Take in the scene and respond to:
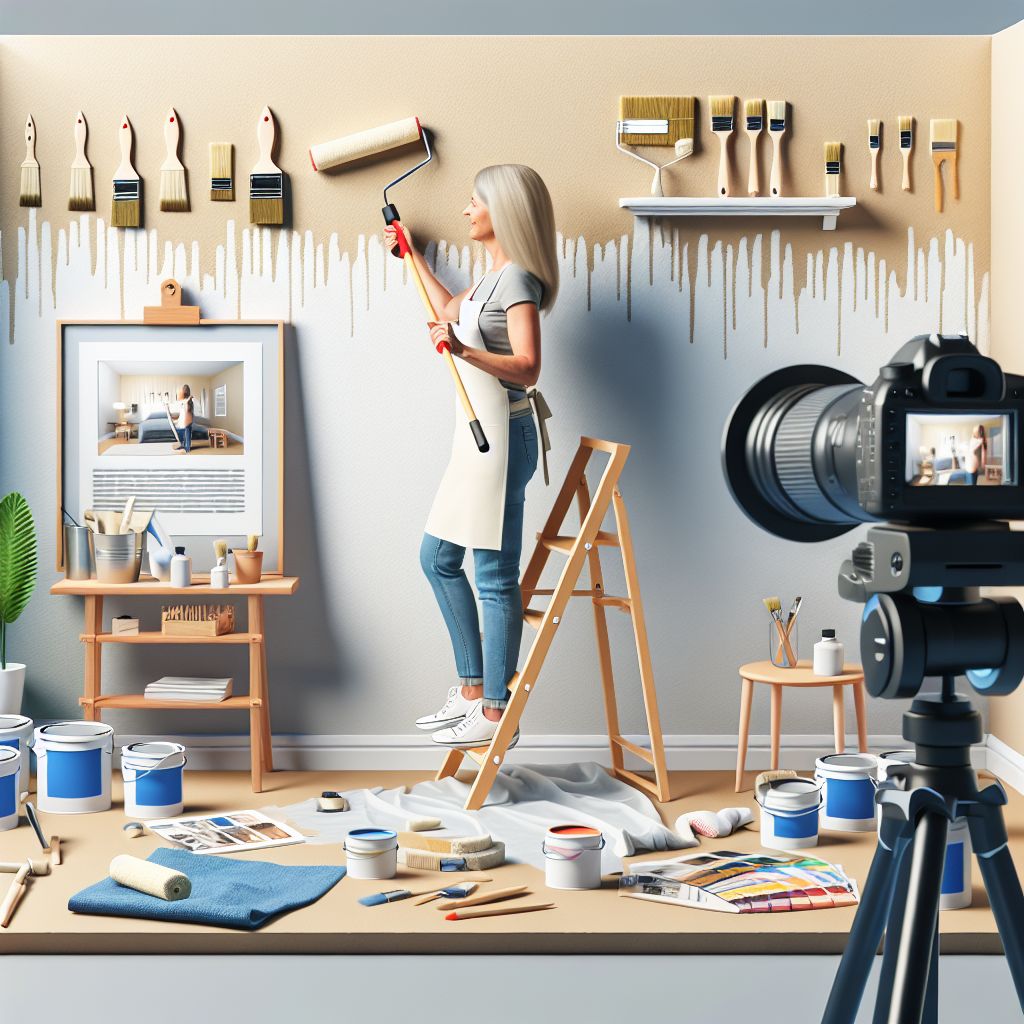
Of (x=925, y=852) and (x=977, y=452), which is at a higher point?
(x=977, y=452)

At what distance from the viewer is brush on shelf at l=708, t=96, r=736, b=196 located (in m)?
3.96

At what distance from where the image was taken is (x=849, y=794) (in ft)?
11.1

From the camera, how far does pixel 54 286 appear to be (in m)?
4.05

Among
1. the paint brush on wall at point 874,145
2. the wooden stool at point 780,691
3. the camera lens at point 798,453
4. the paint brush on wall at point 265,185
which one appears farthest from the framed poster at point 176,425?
the camera lens at point 798,453

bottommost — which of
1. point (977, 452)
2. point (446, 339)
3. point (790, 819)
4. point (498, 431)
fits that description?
point (790, 819)

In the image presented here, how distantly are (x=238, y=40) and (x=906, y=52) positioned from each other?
2.12 m

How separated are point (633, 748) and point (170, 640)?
4.77 ft

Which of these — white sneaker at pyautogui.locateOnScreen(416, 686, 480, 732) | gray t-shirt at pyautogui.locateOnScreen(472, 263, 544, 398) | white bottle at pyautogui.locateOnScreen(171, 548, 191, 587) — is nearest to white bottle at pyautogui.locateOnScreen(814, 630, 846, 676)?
white sneaker at pyautogui.locateOnScreen(416, 686, 480, 732)

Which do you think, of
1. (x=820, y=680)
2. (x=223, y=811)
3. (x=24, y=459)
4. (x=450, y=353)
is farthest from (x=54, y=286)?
(x=820, y=680)

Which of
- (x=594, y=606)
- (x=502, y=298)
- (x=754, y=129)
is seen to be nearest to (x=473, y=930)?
(x=594, y=606)

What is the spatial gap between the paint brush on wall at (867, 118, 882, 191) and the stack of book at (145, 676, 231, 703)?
259cm

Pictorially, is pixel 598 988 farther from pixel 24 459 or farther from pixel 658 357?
pixel 24 459

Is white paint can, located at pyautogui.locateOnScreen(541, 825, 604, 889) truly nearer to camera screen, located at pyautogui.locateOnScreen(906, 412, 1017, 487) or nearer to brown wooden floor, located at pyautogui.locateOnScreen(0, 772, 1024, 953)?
brown wooden floor, located at pyautogui.locateOnScreen(0, 772, 1024, 953)

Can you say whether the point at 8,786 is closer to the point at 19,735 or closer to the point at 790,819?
the point at 19,735
